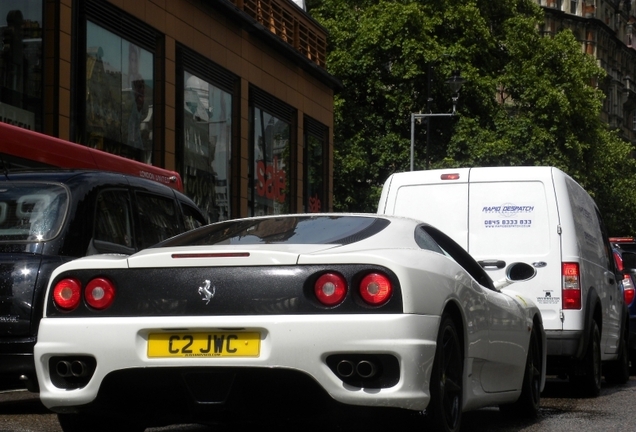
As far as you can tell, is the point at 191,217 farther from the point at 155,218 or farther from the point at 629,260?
the point at 629,260

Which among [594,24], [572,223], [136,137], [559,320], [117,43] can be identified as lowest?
[559,320]

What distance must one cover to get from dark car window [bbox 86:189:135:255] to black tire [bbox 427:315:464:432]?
Answer: 306 centimetres

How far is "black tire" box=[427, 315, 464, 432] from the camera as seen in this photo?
6238 mm

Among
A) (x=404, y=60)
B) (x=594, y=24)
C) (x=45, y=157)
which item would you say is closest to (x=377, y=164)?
(x=404, y=60)

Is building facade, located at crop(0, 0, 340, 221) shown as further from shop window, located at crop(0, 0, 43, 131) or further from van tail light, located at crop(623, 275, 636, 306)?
van tail light, located at crop(623, 275, 636, 306)

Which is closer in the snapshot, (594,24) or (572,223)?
(572,223)

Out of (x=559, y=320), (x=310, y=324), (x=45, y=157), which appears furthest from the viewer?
(x=45, y=157)

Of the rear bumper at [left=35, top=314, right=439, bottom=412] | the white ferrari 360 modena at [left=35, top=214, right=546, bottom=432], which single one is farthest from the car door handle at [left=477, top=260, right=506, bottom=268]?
the rear bumper at [left=35, top=314, right=439, bottom=412]

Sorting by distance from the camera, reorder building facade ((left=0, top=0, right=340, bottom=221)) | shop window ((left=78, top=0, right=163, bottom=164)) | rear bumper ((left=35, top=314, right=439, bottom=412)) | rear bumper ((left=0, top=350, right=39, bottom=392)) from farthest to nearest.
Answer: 1. shop window ((left=78, top=0, right=163, bottom=164))
2. building facade ((left=0, top=0, right=340, bottom=221))
3. rear bumper ((left=0, top=350, right=39, bottom=392))
4. rear bumper ((left=35, top=314, right=439, bottom=412))

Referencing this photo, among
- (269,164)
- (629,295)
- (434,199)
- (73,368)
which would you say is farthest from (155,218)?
(269,164)

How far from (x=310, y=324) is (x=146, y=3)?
836 inches

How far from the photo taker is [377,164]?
150ft

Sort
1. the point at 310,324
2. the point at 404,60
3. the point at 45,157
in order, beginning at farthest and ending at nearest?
the point at 404,60 → the point at 45,157 → the point at 310,324

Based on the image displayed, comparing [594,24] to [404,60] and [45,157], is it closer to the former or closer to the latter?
[404,60]
